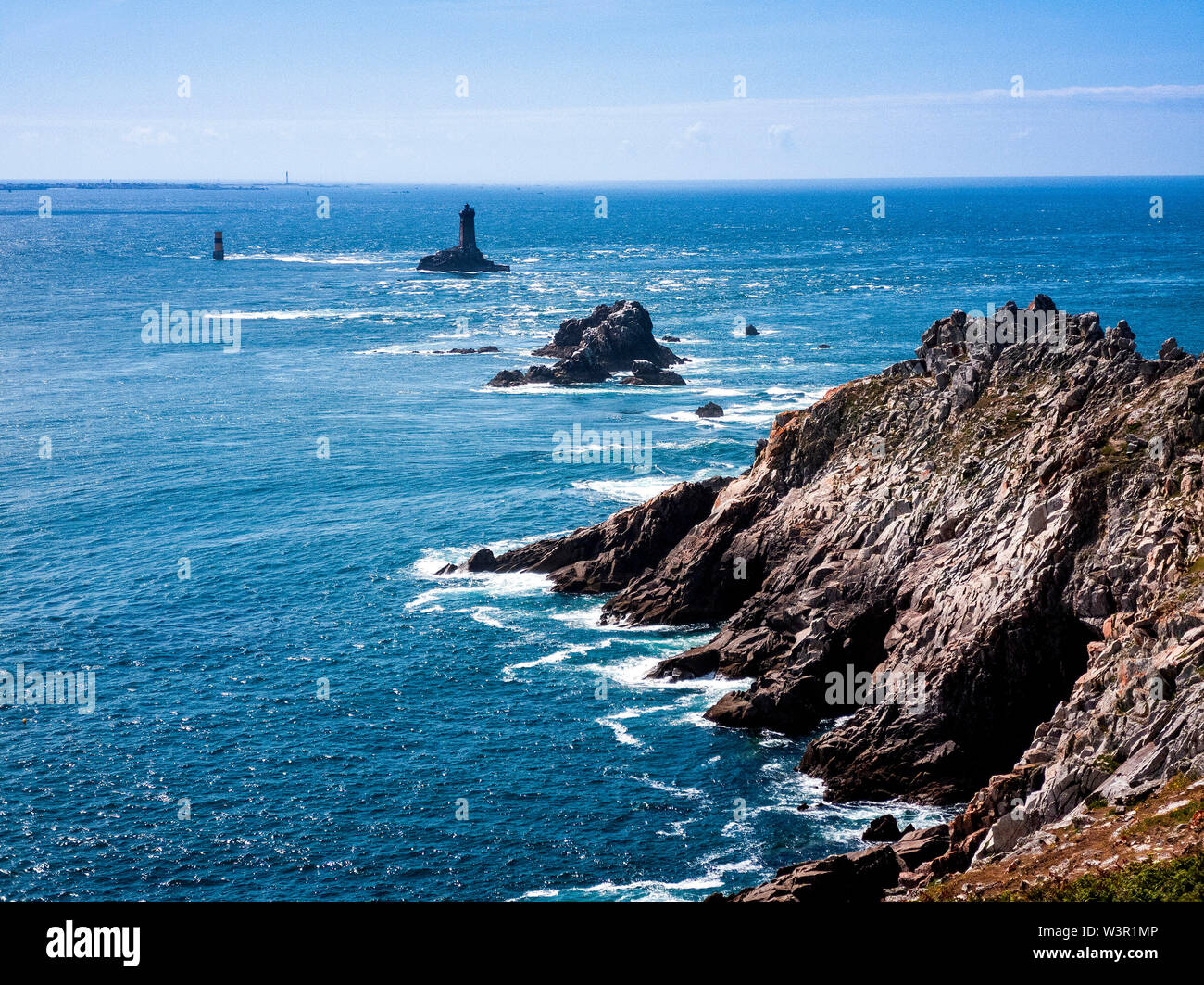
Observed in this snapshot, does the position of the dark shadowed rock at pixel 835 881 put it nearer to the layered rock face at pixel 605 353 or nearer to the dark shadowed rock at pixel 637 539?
the dark shadowed rock at pixel 637 539

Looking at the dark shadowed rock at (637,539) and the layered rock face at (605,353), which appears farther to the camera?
the layered rock face at (605,353)

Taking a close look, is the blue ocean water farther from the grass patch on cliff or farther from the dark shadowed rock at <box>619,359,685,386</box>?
the grass patch on cliff

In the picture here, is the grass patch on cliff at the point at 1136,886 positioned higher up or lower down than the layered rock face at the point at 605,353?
lower down

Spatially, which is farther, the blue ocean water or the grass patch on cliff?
the blue ocean water

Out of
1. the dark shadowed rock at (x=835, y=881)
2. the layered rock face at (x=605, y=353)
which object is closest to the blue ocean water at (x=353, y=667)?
the layered rock face at (x=605, y=353)

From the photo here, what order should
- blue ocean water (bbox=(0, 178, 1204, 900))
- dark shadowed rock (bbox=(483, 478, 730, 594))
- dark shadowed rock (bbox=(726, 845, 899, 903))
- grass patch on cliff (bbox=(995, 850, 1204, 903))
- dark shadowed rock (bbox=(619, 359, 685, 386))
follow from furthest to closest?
dark shadowed rock (bbox=(619, 359, 685, 386)), dark shadowed rock (bbox=(483, 478, 730, 594)), blue ocean water (bbox=(0, 178, 1204, 900)), dark shadowed rock (bbox=(726, 845, 899, 903)), grass patch on cliff (bbox=(995, 850, 1204, 903))

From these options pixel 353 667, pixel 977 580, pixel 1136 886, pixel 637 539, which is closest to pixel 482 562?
pixel 637 539

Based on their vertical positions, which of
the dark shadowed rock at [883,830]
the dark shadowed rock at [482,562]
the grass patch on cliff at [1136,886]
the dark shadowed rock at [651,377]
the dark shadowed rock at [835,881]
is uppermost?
the dark shadowed rock at [651,377]

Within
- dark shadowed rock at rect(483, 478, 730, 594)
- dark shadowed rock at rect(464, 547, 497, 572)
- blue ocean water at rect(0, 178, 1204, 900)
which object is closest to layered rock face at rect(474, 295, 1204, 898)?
dark shadowed rock at rect(483, 478, 730, 594)

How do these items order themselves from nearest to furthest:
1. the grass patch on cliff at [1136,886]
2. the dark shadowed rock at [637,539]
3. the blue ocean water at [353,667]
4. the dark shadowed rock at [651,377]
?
the grass patch on cliff at [1136,886]
the blue ocean water at [353,667]
the dark shadowed rock at [637,539]
the dark shadowed rock at [651,377]
